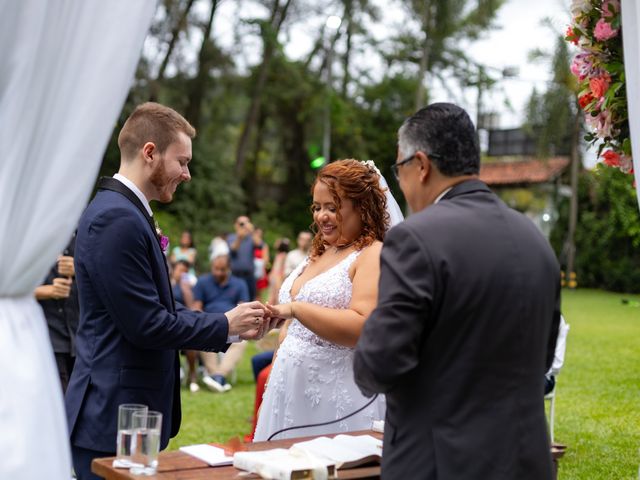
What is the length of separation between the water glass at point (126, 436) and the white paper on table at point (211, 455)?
0.94ft

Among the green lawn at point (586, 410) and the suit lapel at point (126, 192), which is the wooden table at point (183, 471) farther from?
the green lawn at point (586, 410)

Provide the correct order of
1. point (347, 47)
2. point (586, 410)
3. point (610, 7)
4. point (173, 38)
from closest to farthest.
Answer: point (610, 7) < point (586, 410) < point (173, 38) < point (347, 47)

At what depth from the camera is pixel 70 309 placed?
6.71 meters

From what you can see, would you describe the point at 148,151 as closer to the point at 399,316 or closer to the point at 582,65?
the point at 399,316

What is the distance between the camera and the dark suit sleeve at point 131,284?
342 cm

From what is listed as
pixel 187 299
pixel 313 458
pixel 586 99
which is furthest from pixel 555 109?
pixel 313 458

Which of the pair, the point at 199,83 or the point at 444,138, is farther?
the point at 199,83

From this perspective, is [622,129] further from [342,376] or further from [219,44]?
[219,44]

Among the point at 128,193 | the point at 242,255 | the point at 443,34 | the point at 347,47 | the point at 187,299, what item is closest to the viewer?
the point at 128,193

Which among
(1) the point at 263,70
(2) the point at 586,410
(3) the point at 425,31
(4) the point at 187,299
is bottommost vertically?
(2) the point at 586,410

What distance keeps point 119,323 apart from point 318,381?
4.37 feet

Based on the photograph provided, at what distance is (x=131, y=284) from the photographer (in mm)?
3420

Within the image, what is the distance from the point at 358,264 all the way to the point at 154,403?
49.8 inches

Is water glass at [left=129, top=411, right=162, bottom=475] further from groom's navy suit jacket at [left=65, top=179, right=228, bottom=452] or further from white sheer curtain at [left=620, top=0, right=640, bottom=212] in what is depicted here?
white sheer curtain at [left=620, top=0, right=640, bottom=212]
